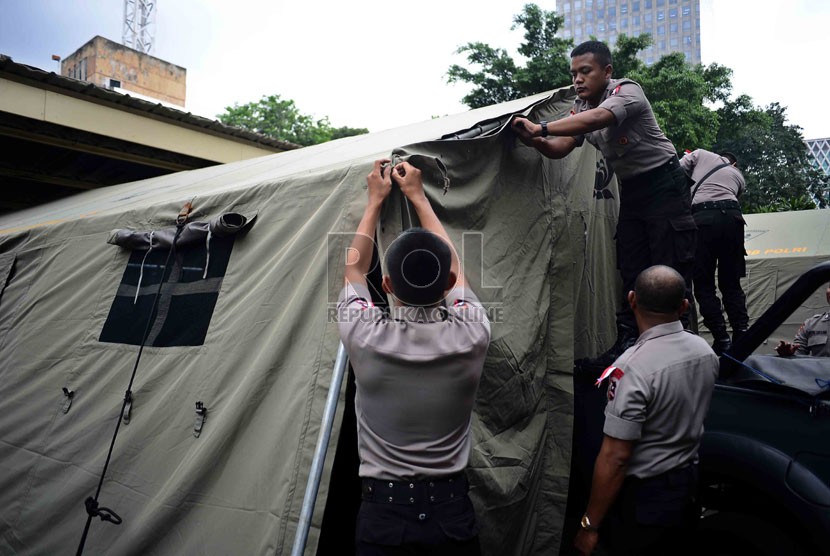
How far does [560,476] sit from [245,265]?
1802 millimetres

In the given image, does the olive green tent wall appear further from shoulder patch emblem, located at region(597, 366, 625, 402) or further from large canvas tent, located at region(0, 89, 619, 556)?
shoulder patch emblem, located at region(597, 366, 625, 402)

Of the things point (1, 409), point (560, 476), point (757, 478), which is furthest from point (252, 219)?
point (757, 478)

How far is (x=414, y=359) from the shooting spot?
1.85m

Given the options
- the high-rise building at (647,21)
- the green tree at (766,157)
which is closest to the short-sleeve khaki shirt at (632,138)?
the green tree at (766,157)

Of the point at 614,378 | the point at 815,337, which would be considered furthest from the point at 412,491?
the point at 815,337

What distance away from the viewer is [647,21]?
99.8 metres

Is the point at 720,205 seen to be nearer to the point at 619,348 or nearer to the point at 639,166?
the point at 639,166

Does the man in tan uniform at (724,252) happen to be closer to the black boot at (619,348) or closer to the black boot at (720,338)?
the black boot at (720,338)

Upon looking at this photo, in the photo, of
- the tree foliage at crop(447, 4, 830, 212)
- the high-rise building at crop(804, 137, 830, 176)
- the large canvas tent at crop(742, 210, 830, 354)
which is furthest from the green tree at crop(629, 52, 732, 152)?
the high-rise building at crop(804, 137, 830, 176)

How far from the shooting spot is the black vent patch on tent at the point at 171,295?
10.1ft

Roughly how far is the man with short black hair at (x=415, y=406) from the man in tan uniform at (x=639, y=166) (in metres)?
1.42

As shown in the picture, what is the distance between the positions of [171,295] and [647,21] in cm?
11213

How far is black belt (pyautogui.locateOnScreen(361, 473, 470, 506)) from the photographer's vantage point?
1825mm

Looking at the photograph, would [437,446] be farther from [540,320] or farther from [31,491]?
[31,491]
